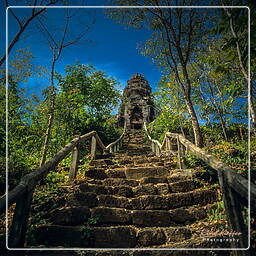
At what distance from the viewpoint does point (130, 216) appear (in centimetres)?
240

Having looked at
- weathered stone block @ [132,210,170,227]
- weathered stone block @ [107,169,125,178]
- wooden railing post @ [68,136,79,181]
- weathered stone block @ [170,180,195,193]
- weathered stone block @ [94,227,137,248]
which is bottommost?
weathered stone block @ [94,227,137,248]

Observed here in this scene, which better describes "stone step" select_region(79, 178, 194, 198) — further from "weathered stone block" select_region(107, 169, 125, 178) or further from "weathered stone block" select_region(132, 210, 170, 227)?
"weathered stone block" select_region(107, 169, 125, 178)

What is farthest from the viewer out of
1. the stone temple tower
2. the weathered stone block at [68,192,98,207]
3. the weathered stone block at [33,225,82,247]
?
the stone temple tower

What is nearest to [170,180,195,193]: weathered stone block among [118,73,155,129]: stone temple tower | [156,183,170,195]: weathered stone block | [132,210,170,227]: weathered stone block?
[156,183,170,195]: weathered stone block

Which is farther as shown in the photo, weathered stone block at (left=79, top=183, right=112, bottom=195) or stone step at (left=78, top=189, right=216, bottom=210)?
weathered stone block at (left=79, top=183, right=112, bottom=195)

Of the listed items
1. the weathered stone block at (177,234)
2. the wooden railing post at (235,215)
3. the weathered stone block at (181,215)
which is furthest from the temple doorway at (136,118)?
the wooden railing post at (235,215)

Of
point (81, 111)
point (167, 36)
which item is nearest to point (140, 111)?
point (81, 111)

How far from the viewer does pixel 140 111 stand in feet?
79.7

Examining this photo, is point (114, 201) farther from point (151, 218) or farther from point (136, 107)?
point (136, 107)

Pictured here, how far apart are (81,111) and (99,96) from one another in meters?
2.28

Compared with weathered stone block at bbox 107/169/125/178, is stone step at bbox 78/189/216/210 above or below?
below

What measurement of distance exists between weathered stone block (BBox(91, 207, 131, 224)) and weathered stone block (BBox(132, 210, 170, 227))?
0.39 ft

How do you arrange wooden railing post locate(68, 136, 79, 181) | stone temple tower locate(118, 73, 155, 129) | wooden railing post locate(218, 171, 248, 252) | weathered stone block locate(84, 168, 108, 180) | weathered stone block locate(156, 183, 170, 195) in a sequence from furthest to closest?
stone temple tower locate(118, 73, 155, 129), weathered stone block locate(84, 168, 108, 180), wooden railing post locate(68, 136, 79, 181), weathered stone block locate(156, 183, 170, 195), wooden railing post locate(218, 171, 248, 252)

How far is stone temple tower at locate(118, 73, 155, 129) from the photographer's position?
22.6 m
